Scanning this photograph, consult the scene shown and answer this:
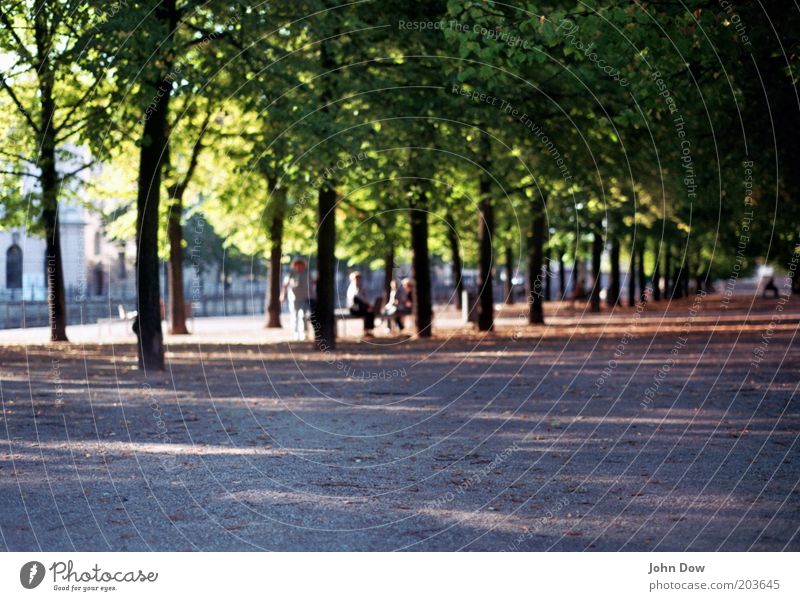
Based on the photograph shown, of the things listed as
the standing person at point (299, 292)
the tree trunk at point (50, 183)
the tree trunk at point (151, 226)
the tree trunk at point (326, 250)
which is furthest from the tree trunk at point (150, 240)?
the standing person at point (299, 292)

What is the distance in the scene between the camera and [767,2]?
17141 millimetres

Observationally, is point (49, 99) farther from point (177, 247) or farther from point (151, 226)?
point (177, 247)

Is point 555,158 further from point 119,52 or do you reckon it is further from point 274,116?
point 119,52

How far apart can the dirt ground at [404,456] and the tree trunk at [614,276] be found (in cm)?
3188

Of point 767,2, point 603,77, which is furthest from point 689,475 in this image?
point 603,77

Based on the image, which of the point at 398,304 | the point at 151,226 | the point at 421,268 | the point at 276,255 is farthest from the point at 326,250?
the point at 276,255

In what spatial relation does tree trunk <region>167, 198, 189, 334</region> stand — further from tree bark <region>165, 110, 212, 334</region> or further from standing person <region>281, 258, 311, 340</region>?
standing person <region>281, 258, 311, 340</region>

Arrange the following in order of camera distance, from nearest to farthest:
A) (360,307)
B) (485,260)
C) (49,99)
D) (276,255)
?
(49,99)
(485,260)
(360,307)
(276,255)

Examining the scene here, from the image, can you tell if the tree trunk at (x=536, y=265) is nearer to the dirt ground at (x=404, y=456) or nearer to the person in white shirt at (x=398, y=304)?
the person in white shirt at (x=398, y=304)

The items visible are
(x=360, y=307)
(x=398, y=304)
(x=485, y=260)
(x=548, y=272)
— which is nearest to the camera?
(x=485, y=260)

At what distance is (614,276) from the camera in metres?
59.9

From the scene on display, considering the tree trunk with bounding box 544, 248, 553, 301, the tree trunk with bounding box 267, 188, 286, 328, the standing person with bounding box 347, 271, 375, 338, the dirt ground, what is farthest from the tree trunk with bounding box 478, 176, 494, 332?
the tree trunk with bounding box 544, 248, 553, 301

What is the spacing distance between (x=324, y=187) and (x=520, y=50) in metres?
11.7

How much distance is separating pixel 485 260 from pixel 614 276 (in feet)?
92.5
